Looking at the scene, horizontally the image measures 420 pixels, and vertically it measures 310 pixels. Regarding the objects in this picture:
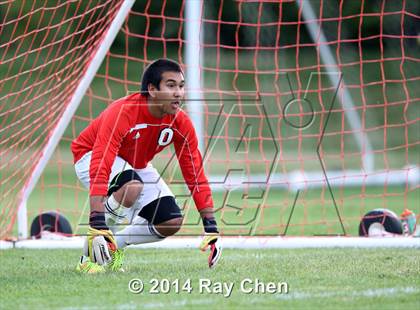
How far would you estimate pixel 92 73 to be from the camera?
707 cm

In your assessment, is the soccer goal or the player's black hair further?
the soccer goal

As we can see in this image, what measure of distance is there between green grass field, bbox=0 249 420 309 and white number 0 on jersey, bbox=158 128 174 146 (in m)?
0.80

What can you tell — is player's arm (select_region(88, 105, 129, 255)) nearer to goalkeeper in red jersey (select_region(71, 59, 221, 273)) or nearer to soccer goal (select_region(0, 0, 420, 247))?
goalkeeper in red jersey (select_region(71, 59, 221, 273))

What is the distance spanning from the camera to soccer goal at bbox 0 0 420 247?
8.03m

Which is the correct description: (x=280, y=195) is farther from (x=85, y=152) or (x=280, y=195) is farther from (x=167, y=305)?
(x=167, y=305)

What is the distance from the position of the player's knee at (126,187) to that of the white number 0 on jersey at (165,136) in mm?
274

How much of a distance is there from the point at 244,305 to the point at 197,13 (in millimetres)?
5113

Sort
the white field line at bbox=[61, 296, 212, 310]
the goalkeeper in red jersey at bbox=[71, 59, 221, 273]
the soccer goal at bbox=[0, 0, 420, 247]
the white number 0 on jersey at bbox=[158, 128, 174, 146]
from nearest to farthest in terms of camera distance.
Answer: the white field line at bbox=[61, 296, 212, 310], the goalkeeper in red jersey at bbox=[71, 59, 221, 273], the white number 0 on jersey at bbox=[158, 128, 174, 146], the soccer goal at bbox=[0, 0, 420, 247]

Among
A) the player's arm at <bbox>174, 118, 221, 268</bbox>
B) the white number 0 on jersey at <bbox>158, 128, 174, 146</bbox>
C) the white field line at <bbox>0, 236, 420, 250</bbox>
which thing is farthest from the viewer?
the white field line at <bbox>0, 236, 420, 250</bbox>

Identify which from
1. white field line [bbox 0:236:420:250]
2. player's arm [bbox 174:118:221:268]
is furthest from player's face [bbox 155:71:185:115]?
white field line [bbox 0:236:420:250]

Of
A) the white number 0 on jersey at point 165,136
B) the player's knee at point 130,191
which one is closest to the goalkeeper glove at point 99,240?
the player's knee at point 130,191

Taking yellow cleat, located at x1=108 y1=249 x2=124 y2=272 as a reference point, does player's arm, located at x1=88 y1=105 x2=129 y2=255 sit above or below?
above

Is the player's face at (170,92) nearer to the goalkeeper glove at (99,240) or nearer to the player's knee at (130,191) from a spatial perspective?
the player's knee at (130,191)

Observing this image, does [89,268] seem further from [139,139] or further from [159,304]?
[159,304]
